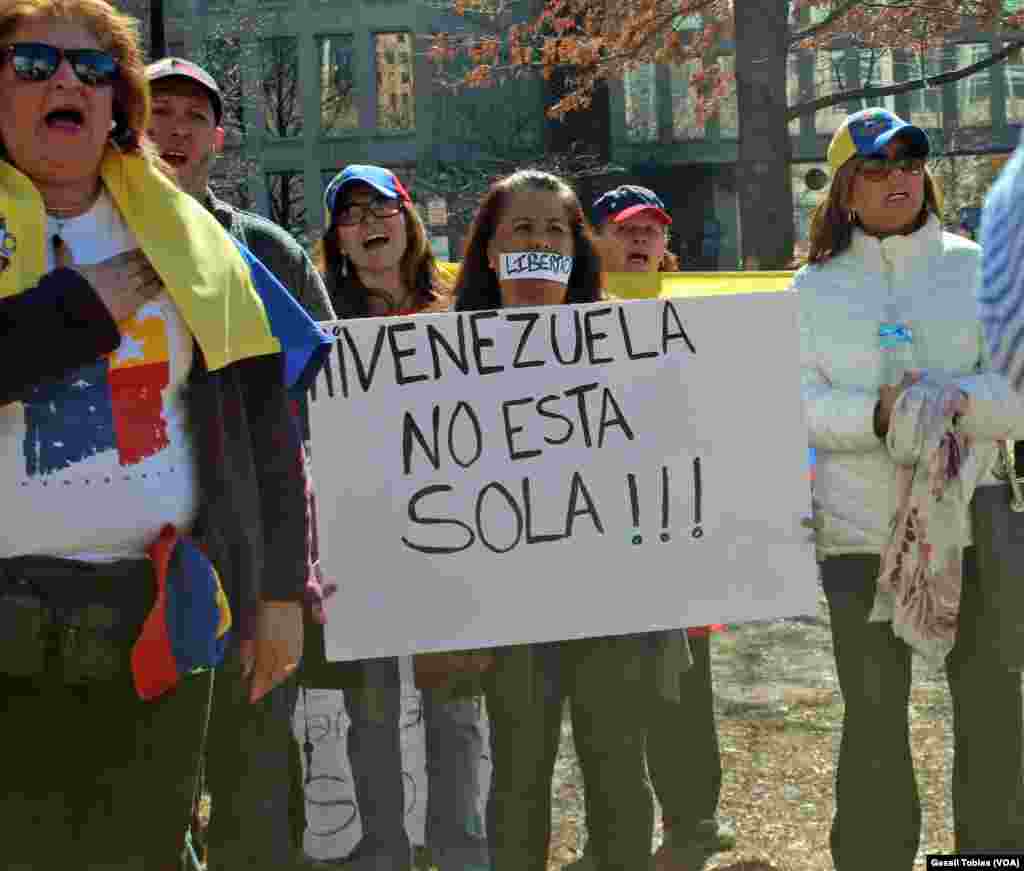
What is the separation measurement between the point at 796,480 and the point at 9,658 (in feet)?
6.84

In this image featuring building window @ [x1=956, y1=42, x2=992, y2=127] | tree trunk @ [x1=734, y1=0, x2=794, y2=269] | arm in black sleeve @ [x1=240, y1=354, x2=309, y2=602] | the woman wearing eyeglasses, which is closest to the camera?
arm in black sleeve @ [x1=240, y1=354, x2=309, y2=602]

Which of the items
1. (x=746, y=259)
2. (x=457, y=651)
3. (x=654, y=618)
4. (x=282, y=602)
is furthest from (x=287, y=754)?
(x=746, y=259)

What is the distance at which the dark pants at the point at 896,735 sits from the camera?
4051mm

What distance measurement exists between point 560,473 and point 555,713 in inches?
22.1

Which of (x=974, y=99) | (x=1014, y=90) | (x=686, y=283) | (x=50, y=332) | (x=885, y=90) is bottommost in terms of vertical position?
(x=50, y=332)

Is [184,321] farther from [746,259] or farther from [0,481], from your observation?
[746,259]

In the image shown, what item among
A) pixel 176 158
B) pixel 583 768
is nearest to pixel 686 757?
pixel 583 768

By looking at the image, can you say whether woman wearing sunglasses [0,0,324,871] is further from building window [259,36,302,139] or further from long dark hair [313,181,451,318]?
building window [259,36,302,139]

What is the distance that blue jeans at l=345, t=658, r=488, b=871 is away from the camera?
14.1 ft

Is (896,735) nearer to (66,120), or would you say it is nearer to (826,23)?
(66,120)

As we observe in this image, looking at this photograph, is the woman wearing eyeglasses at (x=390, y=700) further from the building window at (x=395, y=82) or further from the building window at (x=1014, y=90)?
the building window at (x=1014, y=90)

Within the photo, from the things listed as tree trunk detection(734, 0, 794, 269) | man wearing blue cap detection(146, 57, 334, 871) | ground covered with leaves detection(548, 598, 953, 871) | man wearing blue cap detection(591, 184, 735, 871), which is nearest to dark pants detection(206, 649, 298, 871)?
man wearing blue cap detection(146, 57, 334, 871)

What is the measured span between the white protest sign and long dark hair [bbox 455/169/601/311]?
0.18 m

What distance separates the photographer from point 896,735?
405 centimetres
